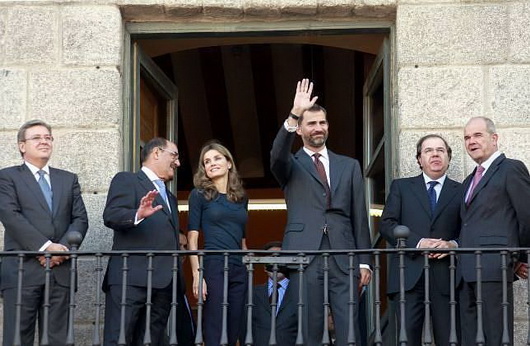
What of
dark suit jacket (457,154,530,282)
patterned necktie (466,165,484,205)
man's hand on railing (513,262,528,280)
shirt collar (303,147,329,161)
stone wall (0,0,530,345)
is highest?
stone wall (0,0,530,345)

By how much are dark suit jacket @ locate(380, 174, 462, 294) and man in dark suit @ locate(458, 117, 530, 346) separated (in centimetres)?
36

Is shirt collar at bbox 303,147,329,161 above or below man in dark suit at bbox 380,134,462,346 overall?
above

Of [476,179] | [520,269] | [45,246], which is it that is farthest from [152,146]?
[520,269]

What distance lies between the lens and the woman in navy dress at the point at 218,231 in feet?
29.4

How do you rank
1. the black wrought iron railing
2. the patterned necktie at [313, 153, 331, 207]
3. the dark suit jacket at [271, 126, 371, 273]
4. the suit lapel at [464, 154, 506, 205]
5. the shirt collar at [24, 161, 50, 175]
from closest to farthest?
the black wrought iron railing < the suit lapel at [464, 154, 506, 205] < the dark suit jacket at [271, 126, 371, 273] < the patterned necktie at [313, 153, 331, 207] < the shirt collar at [24, 161, 50, 175]

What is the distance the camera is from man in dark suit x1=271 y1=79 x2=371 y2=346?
28.3 feet

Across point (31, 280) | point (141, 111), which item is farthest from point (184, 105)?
point (31, 280)

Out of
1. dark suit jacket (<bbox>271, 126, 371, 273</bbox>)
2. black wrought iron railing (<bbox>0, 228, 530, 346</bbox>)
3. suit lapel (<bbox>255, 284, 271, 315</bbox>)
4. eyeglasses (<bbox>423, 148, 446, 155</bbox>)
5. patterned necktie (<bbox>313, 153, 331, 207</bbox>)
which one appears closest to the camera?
black wrought iron railing (<bbox>0, 228, 530, 346</bbox>)

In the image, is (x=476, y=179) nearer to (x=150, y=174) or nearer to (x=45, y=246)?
(x=150, y=174)

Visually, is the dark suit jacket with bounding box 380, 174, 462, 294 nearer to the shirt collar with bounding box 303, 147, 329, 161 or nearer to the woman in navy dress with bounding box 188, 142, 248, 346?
the shirt collar with bounding box 303, 147, 329, 161

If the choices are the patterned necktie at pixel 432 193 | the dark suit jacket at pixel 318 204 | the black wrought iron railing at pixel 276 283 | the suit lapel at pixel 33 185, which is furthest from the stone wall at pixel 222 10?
the black wrought iron railing at pixel 276 283

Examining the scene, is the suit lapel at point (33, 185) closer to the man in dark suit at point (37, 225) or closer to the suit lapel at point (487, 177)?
the man in dark suit at point (37, 225)

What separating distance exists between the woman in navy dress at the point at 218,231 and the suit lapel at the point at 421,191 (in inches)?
40.3

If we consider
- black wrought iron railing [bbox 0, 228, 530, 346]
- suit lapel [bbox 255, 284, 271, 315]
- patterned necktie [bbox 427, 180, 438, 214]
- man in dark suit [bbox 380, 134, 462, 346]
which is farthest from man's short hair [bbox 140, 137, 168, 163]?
patterned necktie [bbox 427, 180, 438, 214]
